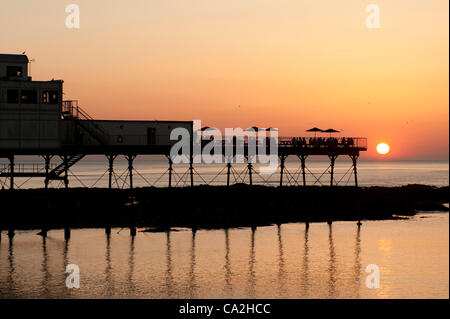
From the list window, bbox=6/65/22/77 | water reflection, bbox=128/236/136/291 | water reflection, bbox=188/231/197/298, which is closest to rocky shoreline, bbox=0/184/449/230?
water reflection, bbox=128/236/136/291

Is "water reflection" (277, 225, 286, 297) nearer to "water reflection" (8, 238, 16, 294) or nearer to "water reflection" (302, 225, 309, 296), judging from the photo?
"water reflection" (302, 225, 309, 296)

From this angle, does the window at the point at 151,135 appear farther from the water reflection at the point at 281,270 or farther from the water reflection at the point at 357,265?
the water reflection at the point at 357,265

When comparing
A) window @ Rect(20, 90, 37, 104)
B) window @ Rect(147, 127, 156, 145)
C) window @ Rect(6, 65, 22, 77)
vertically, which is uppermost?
window @ Rect(6, 65, 22, 77)

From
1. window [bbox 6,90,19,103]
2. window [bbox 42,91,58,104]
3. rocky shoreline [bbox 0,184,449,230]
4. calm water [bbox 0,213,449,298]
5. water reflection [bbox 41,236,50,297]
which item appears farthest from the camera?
rocky shoreline [bbox 0,184,449,230]

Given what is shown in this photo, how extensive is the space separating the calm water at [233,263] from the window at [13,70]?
1567 cm

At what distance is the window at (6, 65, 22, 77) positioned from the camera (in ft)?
190

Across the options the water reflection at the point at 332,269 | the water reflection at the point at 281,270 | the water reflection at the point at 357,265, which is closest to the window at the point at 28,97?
the water reflection at the point at 281,270

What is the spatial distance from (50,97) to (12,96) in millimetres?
3240

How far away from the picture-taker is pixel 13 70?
58031 millimetres

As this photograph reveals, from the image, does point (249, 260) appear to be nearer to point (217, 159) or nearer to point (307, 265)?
point (307, 265)

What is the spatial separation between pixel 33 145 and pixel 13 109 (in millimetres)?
3705

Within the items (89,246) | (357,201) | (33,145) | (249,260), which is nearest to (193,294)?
(249,260)

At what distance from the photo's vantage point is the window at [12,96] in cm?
5550

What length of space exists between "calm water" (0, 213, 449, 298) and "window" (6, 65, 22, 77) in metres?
15.7
